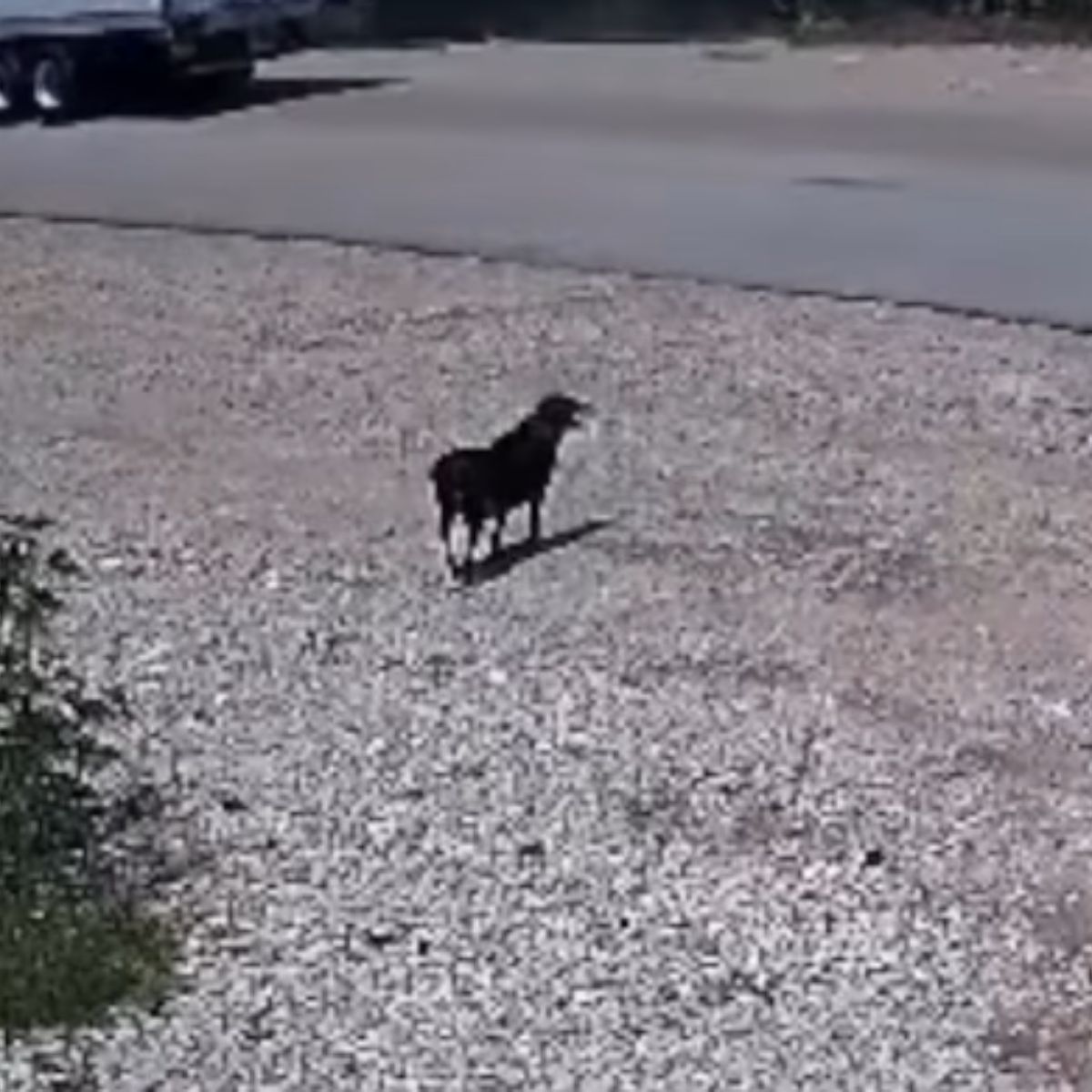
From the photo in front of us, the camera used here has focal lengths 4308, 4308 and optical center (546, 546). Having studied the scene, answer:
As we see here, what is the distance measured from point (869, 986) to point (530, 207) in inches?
580

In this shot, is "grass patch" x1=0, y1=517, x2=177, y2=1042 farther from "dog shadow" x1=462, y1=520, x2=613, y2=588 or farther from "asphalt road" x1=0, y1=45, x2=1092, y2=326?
"asphalt road" x1=0, y1=45, x2=1092, y2=326

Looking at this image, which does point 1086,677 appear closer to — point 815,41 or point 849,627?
point 849,627

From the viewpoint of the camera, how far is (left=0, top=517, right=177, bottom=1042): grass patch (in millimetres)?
8320

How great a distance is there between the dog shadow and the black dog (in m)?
0.04

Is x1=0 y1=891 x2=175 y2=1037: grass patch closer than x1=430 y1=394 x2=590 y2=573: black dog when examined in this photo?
Yes

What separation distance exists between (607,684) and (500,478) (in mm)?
1482

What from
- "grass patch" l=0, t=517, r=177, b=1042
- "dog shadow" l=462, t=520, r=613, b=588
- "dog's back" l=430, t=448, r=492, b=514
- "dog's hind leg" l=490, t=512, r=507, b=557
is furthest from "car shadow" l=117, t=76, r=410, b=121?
"grass patch" l=0, t=517, r=177, b=1042

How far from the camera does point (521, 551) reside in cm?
1294

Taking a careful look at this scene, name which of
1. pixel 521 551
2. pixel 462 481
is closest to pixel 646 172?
pixel 521 551

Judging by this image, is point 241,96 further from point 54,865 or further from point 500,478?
point 54,865

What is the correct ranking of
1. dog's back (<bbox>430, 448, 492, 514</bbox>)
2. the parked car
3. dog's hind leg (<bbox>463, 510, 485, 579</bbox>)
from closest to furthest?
dog's back (<bbox>430, 448, 492, 514</bbox>) → dog's hind leg (<bbox>463, 510, 485, 579</bbox>) → the parked car

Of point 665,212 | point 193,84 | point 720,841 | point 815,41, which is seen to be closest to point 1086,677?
point 720,841

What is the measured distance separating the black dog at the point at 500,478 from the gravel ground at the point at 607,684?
203mm

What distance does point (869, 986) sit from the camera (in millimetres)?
8383
